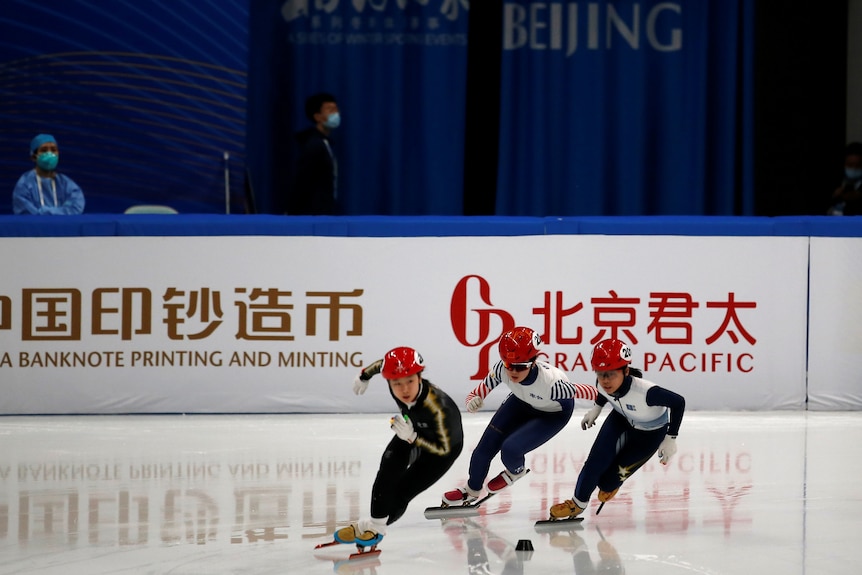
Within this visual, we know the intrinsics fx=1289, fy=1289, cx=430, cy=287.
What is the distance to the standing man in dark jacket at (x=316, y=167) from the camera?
10281 millimetres

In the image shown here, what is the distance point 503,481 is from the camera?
6180mm

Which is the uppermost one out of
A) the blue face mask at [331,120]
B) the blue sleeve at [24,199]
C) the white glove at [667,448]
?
the blue face mask at [331,120]

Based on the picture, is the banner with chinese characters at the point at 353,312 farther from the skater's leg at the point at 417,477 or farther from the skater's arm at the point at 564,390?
the skater's leg at the point at 417,477

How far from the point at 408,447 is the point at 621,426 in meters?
1.10

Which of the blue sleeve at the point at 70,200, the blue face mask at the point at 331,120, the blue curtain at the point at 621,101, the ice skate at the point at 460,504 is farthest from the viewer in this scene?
the blue curtain at the point at 621,101

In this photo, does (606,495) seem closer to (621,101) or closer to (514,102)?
(514,102)

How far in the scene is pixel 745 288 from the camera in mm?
8766

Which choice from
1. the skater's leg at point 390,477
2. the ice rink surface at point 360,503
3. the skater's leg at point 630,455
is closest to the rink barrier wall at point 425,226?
the ice rink surface at point 360,503

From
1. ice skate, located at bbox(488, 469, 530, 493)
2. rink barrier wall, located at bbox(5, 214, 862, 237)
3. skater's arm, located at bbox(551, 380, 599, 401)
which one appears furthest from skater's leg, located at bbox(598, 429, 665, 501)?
rink barrier wall, located at bbox(5, 214, 862, 237)

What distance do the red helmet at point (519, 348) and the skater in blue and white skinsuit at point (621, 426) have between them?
11.6 inches

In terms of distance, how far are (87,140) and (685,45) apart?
573cm

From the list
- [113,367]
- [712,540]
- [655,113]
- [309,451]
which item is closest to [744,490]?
[712,540]

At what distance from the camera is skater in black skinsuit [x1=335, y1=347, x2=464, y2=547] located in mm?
5238

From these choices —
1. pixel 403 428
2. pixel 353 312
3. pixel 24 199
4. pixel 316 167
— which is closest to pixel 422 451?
pixel 403 428
